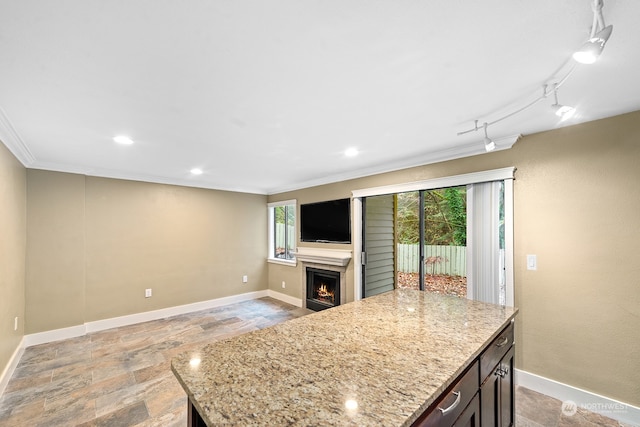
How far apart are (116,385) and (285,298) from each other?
3.13 metres

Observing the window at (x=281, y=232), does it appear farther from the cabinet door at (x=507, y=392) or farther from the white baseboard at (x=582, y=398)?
the cabinet door at (x=507, y=392)

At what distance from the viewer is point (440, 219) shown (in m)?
4.01

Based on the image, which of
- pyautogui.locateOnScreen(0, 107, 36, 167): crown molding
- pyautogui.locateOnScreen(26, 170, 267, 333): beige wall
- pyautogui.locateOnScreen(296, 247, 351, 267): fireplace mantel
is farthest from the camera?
pyautogui.locateOnScreen(296, 247, 351, 267): fireplace mantel

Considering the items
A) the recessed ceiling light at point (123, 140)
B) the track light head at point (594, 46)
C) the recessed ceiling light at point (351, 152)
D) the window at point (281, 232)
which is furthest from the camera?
the window at point (281, 232)

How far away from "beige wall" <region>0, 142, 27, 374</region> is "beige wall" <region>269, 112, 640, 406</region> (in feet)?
15.6

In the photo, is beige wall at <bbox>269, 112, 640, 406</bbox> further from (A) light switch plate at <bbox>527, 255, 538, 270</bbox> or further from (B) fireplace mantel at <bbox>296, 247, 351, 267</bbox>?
(B) fireplace mantel at <bbox>296, 247, 351, 267</bbox>

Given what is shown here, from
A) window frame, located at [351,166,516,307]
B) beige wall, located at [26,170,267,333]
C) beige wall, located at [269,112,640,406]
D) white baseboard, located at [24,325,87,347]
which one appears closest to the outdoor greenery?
window frame, located at [351,166,516,307]

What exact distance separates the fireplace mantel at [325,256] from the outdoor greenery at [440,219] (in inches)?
42.9

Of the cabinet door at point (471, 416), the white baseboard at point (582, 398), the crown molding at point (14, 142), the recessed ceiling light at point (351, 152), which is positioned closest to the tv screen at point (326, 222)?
the recessed ceiling light at point (351, 152)

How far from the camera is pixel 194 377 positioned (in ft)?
3.27

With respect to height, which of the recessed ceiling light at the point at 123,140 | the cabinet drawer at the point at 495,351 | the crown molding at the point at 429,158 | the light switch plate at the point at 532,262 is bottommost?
the cabinet drawer at the point at 495,351

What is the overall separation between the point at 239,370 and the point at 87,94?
1972 mm

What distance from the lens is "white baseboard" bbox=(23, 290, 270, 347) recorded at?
3.49m

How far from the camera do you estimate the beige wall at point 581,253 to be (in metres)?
2.06
